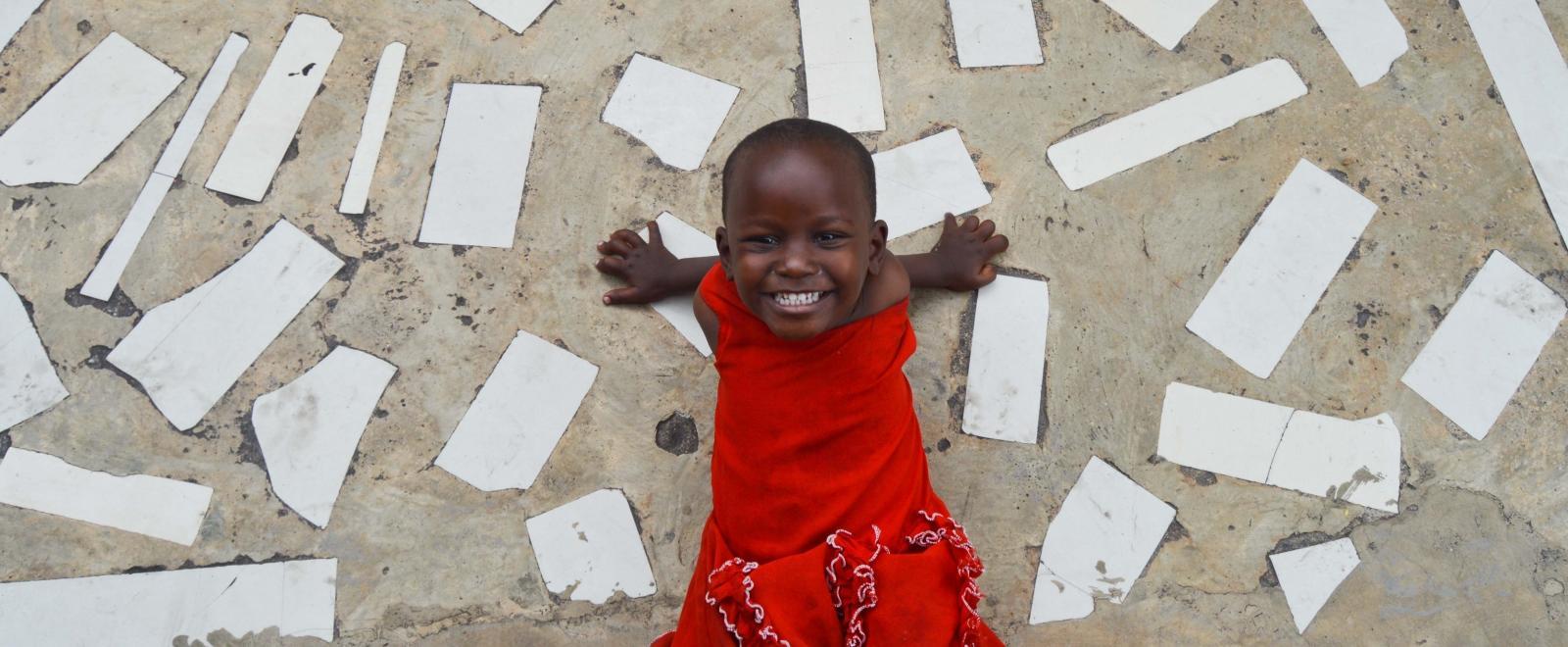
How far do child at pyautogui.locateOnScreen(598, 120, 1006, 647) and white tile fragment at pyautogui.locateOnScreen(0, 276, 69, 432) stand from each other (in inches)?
45.6

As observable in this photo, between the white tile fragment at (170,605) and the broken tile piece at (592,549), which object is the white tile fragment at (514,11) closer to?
the broken tile piece at (592,549)

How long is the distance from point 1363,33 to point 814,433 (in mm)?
1381

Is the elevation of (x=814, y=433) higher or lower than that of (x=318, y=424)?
higher

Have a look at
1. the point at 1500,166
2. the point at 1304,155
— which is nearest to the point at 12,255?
the point at 1304,155

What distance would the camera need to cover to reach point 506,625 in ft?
5.50

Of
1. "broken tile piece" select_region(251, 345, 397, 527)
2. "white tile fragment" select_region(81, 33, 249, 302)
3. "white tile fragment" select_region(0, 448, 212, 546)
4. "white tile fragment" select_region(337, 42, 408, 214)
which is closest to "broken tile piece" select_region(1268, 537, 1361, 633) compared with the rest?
"broken tile piece" select_region(251, 345, 397, 527)

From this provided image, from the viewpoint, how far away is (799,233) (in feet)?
4.40

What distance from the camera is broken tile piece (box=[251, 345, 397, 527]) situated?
1709 millimetres

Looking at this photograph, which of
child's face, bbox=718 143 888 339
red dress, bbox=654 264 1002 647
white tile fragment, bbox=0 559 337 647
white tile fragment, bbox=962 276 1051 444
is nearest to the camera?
child's face, bbox=718 143 888 339

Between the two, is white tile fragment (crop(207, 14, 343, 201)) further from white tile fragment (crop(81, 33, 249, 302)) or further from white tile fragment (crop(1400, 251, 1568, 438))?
white tile fragment (crop(1400, 251, 1568, 438))

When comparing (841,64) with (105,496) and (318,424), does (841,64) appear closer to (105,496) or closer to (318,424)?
(318,424)

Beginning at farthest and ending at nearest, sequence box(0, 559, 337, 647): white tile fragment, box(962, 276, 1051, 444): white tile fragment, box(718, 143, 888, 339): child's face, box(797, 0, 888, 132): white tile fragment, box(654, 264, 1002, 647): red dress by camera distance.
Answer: box(797, 0, 888, 132): white tile fragment < box(962, 276, 1051, 444): white tile fragment < box(0, 559, 337, 647): white tile fragment < box(654, 264, 1002, 647): red dress < box(718, 143, 888, 339): child's face

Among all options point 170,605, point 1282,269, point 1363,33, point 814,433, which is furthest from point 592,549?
point 1363,33

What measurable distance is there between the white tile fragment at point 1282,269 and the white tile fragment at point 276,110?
1690mm
